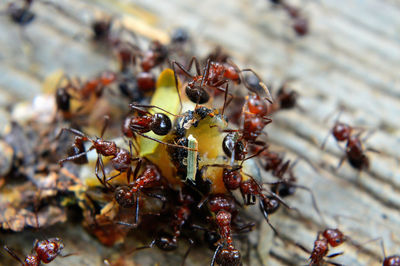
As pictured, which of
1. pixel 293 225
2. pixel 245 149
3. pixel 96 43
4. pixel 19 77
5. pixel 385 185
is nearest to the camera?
pixel 245 149

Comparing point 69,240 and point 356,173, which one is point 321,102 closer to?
point 356,173

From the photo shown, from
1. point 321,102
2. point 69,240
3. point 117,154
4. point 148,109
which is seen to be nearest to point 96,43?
point 148,109

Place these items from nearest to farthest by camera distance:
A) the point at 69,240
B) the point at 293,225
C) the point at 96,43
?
the point at 69,240 < the point at 293,225 < the point at 96,43

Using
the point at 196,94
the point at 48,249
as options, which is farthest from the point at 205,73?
the point at 48,249

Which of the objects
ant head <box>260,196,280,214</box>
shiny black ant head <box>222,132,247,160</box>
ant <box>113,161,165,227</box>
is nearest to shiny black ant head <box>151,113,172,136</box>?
ant <box>113,161,165,227</box>

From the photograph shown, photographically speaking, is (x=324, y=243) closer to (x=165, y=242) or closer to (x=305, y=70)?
(x=165, y=242)

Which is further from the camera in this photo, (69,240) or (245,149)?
(69,240)

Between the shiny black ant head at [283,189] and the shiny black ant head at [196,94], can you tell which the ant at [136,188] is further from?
the shiny black ant head at [283,189]

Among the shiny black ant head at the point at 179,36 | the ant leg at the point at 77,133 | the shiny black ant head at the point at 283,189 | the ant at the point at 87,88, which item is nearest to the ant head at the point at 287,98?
the shiny black ant head at the point at 283,189
